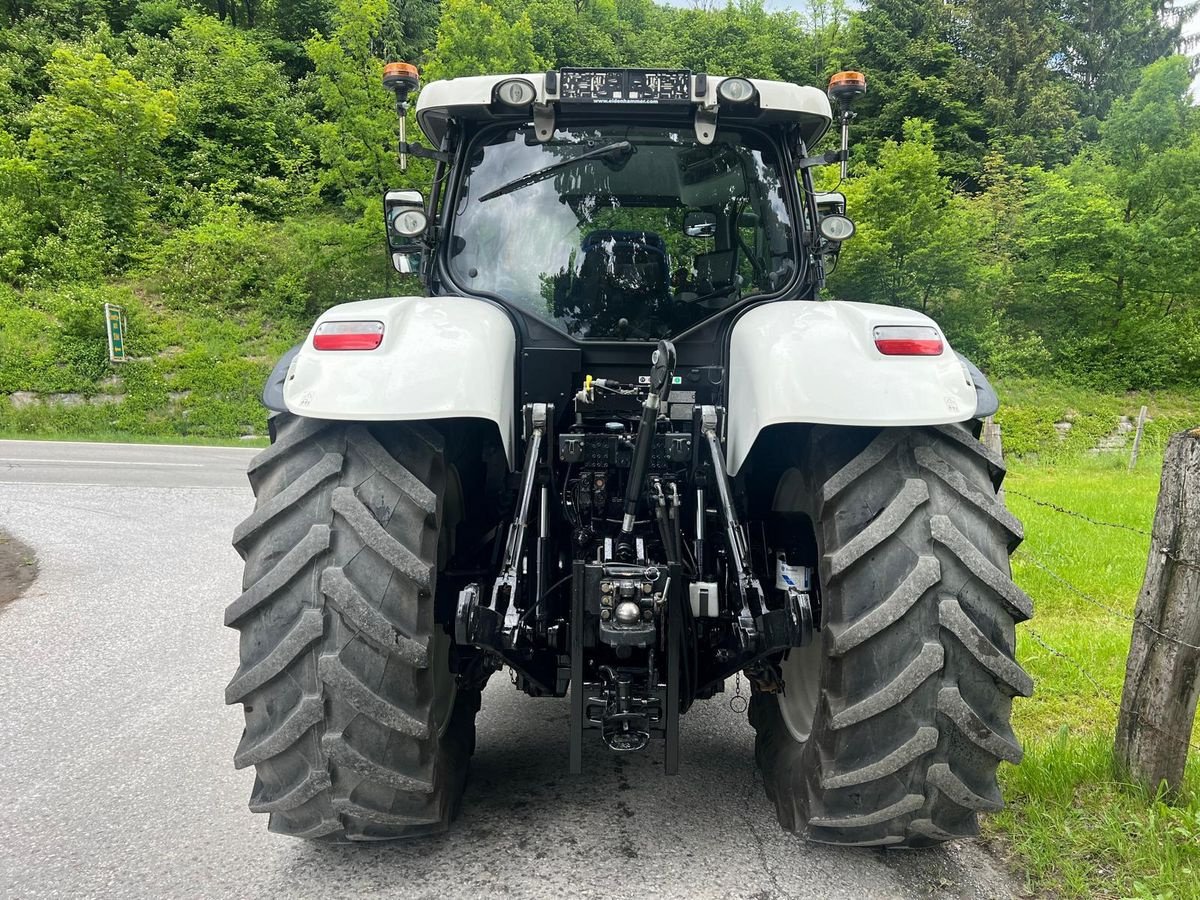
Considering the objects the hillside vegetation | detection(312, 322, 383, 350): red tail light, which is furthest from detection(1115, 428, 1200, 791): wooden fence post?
the hillside vegetation

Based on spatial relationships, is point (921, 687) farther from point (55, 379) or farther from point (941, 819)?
point (55, 379)

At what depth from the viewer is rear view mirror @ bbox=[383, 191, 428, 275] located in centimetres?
337

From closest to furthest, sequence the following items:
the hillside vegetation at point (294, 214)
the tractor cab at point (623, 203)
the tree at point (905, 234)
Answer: the tractor cab at point (623, 203), the hillside vegetation at point (294, 214), the tree at point (905, 234)

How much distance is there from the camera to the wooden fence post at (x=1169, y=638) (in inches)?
105

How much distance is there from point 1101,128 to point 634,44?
63.9 ft

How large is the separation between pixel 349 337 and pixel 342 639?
2.76 feet

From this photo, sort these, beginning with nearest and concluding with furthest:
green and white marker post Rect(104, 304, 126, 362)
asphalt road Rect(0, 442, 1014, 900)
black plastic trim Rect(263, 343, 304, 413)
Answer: asphalt road Rect(0, 442, 1014, 900)
black plastic trim Rect(263, 343, 304, 413)
green and white marker post Rect(104, 304, 126, 362)

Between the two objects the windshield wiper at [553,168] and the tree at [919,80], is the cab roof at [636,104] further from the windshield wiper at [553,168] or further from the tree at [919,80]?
the tree at [919,80]

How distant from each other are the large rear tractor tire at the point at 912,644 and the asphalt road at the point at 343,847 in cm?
35

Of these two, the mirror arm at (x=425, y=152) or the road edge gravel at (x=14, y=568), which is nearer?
the mirror arm at (x=425, y=152)

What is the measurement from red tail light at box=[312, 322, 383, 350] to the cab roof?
1125 millimetres

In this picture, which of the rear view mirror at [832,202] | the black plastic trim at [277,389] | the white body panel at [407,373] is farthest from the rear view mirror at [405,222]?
the rear view mirror at [832,202]

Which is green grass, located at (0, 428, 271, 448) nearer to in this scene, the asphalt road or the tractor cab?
the asphalt road

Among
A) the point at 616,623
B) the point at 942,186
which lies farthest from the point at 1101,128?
the point at 616,623
